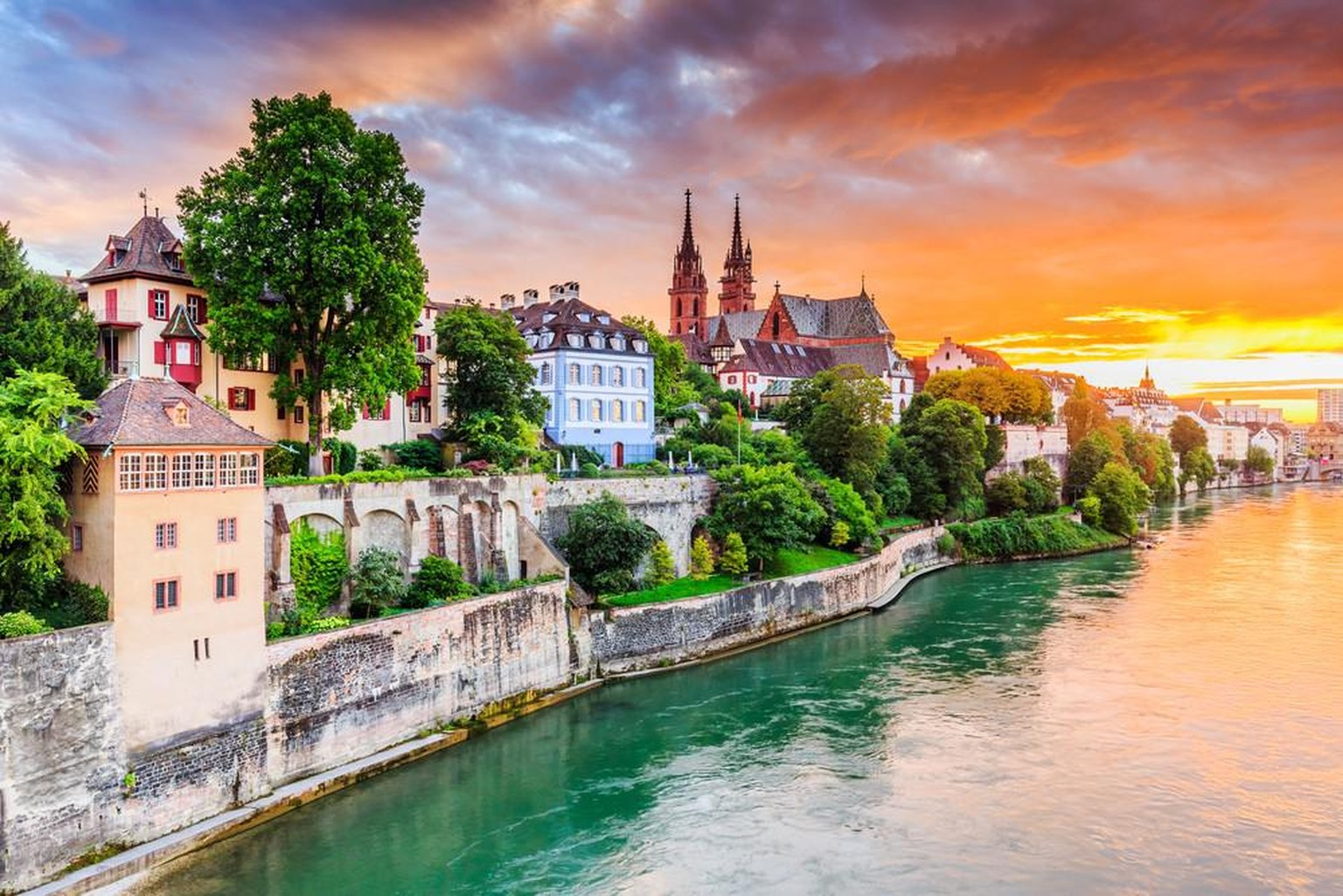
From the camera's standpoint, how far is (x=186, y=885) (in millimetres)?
17047

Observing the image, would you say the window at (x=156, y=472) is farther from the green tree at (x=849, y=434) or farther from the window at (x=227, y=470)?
the green tree at (x=849, y=434)

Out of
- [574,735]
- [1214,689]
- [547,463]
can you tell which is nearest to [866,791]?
[574,735]

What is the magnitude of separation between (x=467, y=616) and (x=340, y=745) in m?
4.78

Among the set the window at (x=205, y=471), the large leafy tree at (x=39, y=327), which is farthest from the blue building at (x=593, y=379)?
the window at (x=205, y=471)

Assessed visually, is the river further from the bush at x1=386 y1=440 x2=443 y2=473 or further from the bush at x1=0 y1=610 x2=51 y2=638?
the bush at x1=386 y1=440 x2=443 y2=473

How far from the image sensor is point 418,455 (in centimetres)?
3444

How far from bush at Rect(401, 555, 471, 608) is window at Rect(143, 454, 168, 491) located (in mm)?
8862

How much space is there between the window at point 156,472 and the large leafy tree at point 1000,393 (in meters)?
60.4

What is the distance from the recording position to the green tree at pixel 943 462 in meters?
55.9

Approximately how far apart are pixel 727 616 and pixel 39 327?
21879 mm

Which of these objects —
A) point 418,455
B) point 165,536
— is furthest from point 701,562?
point 165,536

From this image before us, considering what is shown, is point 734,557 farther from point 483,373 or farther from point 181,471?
Answer: point 181,471

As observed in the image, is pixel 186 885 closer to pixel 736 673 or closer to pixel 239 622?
pixel 239 622

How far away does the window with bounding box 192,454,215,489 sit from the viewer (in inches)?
774
